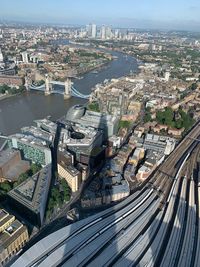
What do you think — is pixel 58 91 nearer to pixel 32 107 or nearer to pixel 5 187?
pixel 32 107

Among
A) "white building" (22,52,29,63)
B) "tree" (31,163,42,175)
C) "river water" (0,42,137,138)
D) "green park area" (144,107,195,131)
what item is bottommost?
"river water" (0,42,137,138)

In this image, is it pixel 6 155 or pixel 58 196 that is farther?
pixel 6 155

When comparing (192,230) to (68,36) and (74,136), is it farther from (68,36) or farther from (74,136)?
(68,36)

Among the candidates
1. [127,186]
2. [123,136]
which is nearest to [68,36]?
[123,136]

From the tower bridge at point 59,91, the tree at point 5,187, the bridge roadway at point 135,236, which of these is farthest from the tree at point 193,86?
the tree at point 5,187

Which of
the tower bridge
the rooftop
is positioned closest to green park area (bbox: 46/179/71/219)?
the rooftop

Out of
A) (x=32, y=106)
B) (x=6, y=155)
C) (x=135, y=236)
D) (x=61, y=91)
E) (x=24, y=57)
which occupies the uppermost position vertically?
(x=24, y=57)

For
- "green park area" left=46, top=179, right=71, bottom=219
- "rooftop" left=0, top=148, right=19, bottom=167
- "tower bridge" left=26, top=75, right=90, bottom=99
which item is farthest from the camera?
"tower bridge" left=26, top=75, right=90, bottom=99

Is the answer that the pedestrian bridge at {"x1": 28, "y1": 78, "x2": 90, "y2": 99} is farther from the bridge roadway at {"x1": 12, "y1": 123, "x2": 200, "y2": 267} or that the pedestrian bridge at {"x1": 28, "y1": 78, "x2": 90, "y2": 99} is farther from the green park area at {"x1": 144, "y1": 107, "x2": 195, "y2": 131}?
the bridge roadway at {"x1": 12, "y1": 123, "x2": 200, "y2": 267}

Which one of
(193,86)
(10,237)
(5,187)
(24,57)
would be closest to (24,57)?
(24,57)
